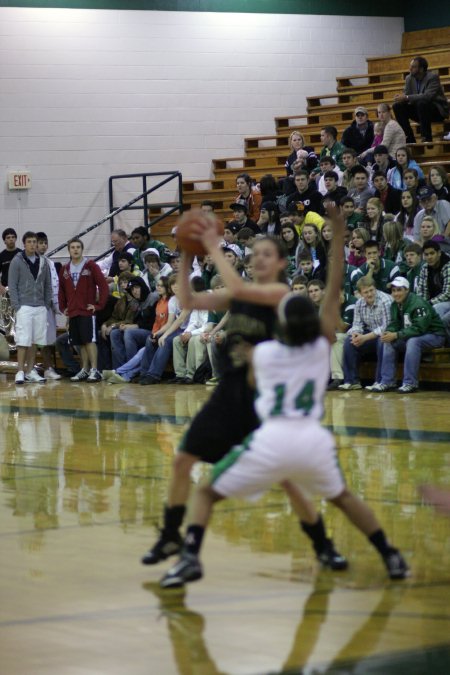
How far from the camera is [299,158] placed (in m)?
17.5

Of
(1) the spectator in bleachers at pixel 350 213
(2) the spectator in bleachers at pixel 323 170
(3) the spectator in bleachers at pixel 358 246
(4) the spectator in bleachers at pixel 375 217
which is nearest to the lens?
(3) the spectator in bleachers at pixel 358 246

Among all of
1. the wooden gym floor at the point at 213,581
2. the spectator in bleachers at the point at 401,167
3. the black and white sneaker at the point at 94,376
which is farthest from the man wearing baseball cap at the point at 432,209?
the wooden gym floor at the point at 213,581

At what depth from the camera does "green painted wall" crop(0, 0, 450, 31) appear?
21.4 metres

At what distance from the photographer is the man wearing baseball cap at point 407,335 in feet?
42.6

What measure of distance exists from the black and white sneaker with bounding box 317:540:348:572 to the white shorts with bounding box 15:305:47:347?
11.4m

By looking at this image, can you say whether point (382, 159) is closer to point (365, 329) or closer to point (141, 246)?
point (365, 329)

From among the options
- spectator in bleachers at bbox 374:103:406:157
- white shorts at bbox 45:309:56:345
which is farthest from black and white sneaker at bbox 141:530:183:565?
spectator in bleachers at bbox 374:103:406:157

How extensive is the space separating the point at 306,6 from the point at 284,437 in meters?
18.9

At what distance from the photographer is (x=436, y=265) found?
13.3m

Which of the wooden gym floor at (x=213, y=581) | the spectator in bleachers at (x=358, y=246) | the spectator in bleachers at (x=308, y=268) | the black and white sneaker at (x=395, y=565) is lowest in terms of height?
the wooden gym floor at (x=213, y=581)

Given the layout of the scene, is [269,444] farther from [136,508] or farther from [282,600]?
[136,508]

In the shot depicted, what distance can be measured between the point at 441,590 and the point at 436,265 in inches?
338

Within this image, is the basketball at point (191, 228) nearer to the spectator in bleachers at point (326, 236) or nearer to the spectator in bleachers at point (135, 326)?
the spectator in bleachers at point (326, 236)

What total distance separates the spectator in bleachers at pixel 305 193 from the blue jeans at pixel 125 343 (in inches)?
101
